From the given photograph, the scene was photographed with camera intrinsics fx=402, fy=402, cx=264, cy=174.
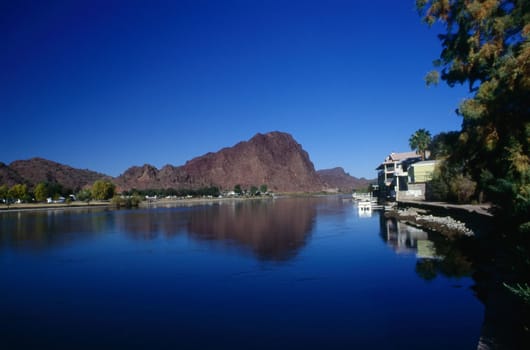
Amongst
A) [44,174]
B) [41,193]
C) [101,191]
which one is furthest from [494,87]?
[44,174]

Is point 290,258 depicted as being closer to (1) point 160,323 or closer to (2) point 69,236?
(1) point 160,323


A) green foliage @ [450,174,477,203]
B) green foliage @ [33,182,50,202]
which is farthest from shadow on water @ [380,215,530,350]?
green foliage @ [33,182,50,202]

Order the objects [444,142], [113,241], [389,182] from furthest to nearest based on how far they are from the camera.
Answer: [389,182] → [113,241] → [444,142]

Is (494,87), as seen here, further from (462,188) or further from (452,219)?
(462,188)

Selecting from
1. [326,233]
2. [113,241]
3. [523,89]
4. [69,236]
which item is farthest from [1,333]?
[69,236]

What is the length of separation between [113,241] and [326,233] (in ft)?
55.6

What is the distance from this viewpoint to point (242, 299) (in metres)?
13.6

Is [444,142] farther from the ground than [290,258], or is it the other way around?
[444,142]

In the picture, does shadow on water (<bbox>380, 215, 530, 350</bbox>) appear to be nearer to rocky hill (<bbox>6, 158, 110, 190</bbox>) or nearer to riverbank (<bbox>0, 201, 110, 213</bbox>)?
riverbank (<bbox>0, 201, 110, 213</bbox>)

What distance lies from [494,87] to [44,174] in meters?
179

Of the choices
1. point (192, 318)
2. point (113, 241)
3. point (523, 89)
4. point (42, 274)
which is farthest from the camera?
point (113, 241)

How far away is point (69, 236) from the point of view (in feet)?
117

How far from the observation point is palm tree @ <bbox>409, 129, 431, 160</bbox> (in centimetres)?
6359

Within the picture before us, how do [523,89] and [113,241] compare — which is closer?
[523,89]
